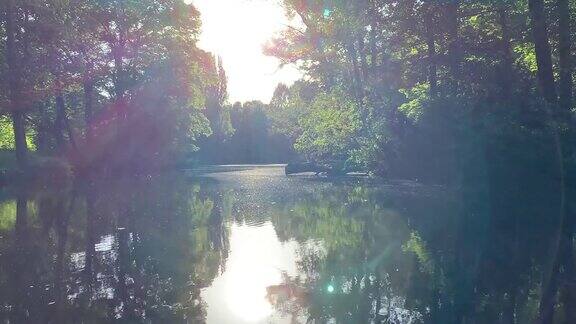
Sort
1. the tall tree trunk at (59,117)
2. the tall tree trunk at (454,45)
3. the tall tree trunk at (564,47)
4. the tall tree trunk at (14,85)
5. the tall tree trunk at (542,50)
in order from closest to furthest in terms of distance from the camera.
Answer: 1. the tall tree trunk at (542,50)
2. the tall tree trunk at (564,47)
3. the tall tree trunk at (454,45)
4. the tall tree trunk at (14,85)
5. the tall tree trunk at (59,117)

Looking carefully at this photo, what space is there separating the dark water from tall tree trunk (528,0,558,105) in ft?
14.0

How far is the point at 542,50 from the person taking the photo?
16203 millimetres

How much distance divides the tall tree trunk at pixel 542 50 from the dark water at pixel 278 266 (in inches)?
169

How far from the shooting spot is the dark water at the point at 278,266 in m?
5.76

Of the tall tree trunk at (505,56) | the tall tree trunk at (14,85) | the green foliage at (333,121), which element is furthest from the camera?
the green foliage at (333,121)

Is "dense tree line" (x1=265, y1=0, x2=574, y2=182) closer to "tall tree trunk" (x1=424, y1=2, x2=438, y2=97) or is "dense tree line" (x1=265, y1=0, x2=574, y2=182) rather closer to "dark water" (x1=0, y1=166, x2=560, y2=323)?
"tall tree trunk" (x1=424, y1=2, x2=438, y2=97)

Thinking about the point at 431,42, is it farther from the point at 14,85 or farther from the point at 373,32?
the point at 14,85

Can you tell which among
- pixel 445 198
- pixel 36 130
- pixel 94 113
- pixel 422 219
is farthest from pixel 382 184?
pixel 36 130

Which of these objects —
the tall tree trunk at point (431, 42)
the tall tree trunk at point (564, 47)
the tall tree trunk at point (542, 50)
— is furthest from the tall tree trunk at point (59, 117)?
the tall tree trunk at point (564, 47)

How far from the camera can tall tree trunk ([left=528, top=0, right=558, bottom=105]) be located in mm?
15883

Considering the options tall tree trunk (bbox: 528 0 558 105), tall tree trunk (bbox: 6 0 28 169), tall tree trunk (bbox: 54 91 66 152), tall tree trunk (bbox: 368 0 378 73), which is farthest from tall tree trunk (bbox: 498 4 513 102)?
tall tree trunk (bbox: 54 91 66 152)

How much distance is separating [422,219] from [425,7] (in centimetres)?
1117

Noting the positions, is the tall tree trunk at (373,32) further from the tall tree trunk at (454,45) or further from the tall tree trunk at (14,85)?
the tall tree trunk at (14,85)

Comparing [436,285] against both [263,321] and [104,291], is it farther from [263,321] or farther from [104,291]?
[104,291]
